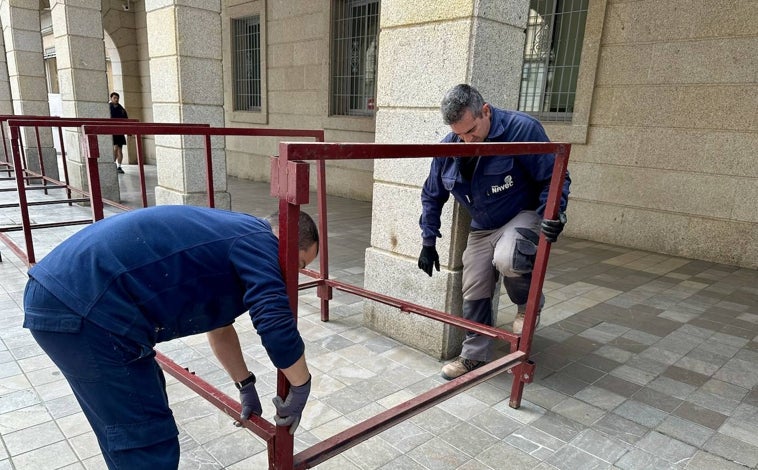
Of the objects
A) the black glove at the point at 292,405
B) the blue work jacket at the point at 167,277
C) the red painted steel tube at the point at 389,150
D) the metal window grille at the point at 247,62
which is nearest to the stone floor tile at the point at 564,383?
the red painted steel tube at the point at 389,150

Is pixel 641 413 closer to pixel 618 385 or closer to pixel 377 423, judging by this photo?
pixel 618 385

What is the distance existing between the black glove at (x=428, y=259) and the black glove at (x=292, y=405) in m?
1.66

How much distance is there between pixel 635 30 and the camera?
239 inches

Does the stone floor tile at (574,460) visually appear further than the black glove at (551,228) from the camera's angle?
No

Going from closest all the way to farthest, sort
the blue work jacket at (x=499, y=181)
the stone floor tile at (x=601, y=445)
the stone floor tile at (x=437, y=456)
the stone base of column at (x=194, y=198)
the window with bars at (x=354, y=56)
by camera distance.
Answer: the stone floor tile at (x=437, y=456)
the stone floor tile at (x=601, y=445)
the blue work jacket at (x=499, y=181)
the stone base of column at (x=194, y=198)
the window with bars at (x=354, y=56)

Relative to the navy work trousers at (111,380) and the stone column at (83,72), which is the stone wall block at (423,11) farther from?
the stone column at (83,72)

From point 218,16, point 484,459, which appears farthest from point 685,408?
point 218,16

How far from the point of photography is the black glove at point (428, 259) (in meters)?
3.15

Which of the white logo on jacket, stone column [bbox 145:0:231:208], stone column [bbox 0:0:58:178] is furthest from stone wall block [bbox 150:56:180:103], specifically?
stone column [bbox 0:0:58:178]

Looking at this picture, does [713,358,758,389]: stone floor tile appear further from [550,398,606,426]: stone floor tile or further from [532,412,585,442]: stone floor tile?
[532,412,585,442]: stone floor tile

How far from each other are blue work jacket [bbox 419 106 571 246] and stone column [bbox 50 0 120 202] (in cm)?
718

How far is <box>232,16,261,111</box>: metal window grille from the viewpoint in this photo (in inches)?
449

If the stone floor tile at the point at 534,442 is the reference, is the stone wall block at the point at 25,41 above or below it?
above

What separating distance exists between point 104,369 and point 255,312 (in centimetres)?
51
